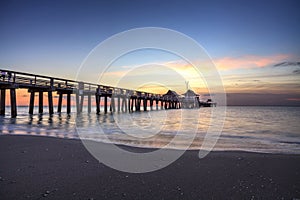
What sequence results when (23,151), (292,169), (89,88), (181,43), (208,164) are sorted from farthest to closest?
(89,88) < (181,43) < (23,151) < (208,164) < (292,169)

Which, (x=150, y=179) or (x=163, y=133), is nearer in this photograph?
(x=150, y=179)

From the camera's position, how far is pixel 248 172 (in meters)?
3.80

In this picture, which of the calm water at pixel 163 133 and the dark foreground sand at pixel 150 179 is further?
the calm water at pixel 163 133

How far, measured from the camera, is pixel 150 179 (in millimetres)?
3367

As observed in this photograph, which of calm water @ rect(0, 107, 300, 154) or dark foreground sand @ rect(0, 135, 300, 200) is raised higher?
dark foreground sand @ rect(0, 135, 300, 200)

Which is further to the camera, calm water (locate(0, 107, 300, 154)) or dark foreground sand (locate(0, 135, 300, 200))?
calm water (locate(0, 107, 300, 154))

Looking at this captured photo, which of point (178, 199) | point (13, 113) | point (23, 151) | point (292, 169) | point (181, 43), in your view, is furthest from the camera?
point (13, 113)

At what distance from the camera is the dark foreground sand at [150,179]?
9.15 ft

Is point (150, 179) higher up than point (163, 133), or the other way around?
point (150, 179)

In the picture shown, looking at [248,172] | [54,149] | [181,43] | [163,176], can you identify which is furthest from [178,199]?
[181,43]

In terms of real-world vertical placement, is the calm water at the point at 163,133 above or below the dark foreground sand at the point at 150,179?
below

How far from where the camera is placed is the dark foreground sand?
2.79 metres

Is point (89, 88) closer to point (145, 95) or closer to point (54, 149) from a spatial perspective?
point (145, 95)

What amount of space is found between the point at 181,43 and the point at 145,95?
1567 inches
